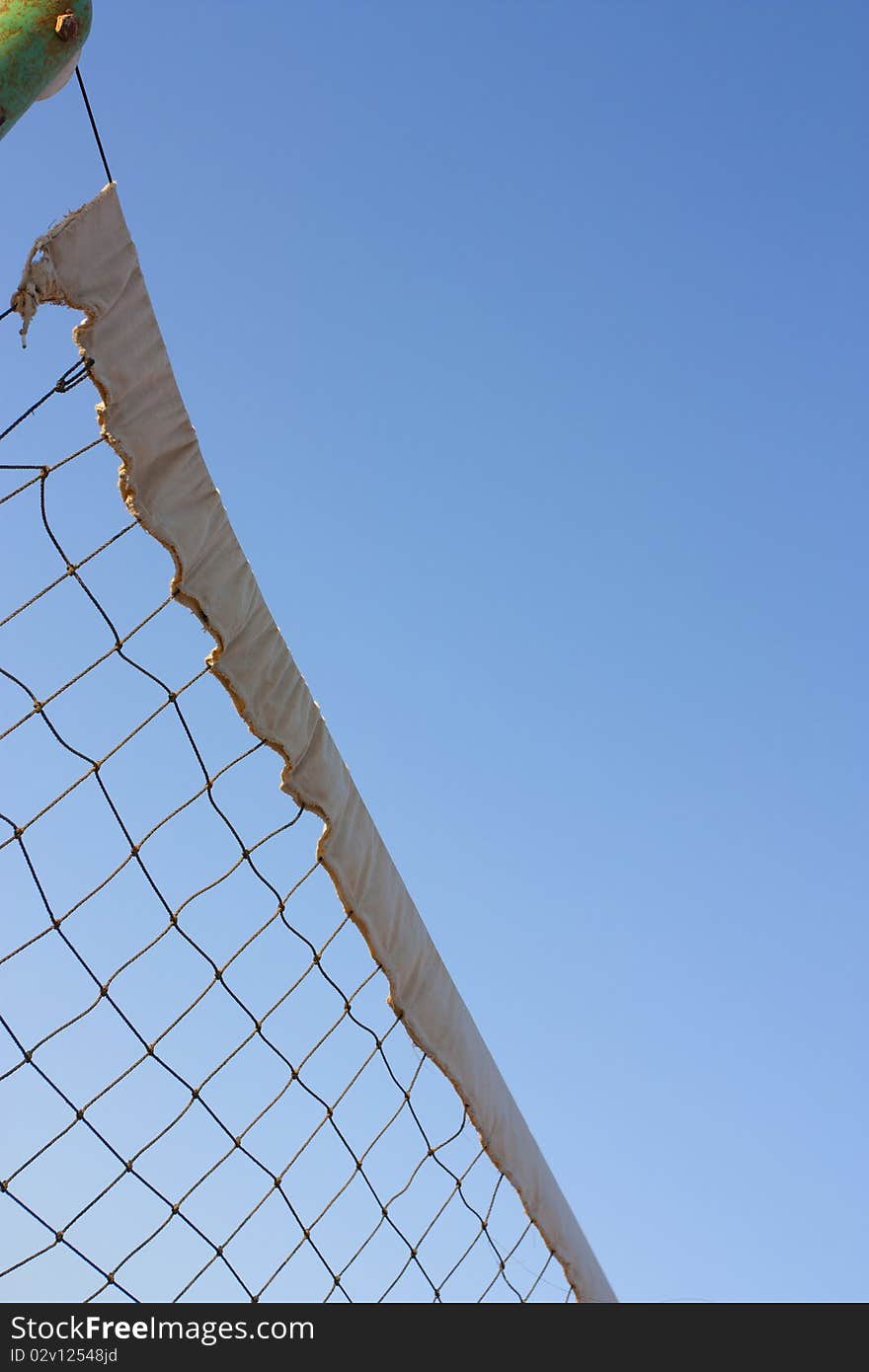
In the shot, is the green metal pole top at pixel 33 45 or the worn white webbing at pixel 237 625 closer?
the green metal pole top at pixel 33 45

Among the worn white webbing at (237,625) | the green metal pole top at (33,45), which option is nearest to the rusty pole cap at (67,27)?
the green metal pole top at (33,45)

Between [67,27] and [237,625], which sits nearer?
[67,27]

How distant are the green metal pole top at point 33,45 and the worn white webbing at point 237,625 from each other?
29 cm

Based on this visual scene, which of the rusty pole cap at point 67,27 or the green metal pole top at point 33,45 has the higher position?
the rusty pole cap at point 67,27

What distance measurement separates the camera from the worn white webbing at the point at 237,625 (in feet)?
5.41

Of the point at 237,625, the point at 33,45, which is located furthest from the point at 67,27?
the point at 237,625

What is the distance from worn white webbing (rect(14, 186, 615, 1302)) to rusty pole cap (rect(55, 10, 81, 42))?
32 cm

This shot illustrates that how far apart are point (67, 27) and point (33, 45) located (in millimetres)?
52

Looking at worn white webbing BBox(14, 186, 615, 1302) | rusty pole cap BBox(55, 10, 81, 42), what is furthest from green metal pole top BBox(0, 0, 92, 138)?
worn white webbing BBox(14, 186, 615, 1302)

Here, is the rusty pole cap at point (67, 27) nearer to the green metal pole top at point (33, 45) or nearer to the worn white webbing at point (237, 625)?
the green metal pole top at point (33, 45)

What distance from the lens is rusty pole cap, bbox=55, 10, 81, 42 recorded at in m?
1.26

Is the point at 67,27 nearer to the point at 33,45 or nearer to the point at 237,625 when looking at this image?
the point at 33,45

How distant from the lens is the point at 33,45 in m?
1.24
